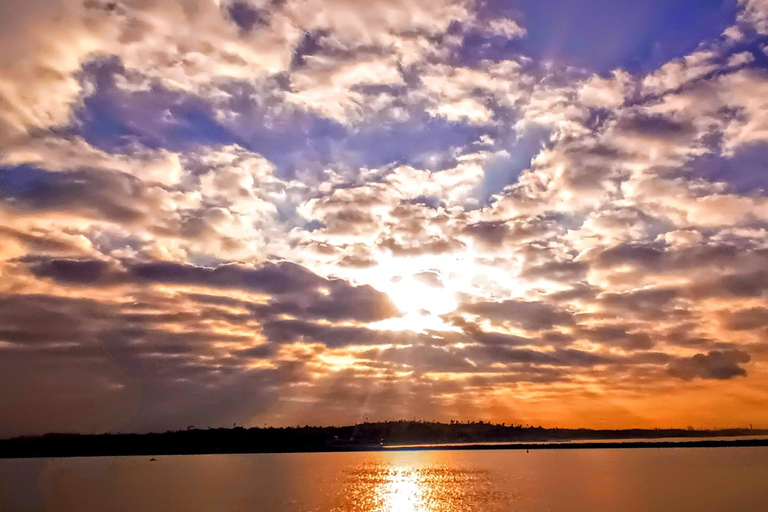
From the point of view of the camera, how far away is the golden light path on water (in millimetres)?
82312

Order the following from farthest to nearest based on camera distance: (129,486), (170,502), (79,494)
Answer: (129,486) < (79,494) < (170,502)

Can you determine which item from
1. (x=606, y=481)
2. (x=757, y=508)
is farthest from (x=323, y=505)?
(x=606, y=481)

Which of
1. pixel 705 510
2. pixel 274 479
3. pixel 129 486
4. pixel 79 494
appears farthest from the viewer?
pixel 274 479

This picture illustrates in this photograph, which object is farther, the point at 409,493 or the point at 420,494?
the point at 409,493

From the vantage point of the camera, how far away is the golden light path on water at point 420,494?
3241 inches

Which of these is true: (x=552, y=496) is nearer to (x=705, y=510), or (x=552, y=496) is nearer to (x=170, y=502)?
(x=705, y=510)

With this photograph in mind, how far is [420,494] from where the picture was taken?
102 m

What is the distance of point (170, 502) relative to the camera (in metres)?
88.9

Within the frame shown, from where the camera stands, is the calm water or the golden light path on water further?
the golden light path on water

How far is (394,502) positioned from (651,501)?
35.3m

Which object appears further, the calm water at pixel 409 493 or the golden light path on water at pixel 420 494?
the golden light path on water at pixel 420 494

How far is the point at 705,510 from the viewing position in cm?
7325

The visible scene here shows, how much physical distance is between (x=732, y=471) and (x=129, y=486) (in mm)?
123846

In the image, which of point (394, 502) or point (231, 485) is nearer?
point (394, 502)
